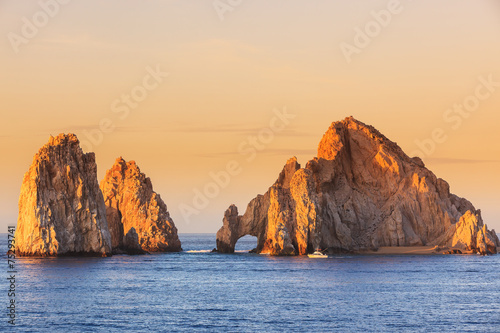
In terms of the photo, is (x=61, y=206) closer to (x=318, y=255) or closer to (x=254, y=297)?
(x=318, y=255)

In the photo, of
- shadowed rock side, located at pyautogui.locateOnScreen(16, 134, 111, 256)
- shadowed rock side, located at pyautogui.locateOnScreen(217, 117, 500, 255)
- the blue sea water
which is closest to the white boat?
shadowed rock side, located at pyautogui.locateOnScreen(217, 117, 500, 255)

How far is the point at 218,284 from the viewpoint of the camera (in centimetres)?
9544

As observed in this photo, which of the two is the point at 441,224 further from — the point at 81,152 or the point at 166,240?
the point at 81,152

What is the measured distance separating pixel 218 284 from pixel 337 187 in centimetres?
7657

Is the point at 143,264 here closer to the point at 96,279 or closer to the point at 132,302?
the point at 96,279

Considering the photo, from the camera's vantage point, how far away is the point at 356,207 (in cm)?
16525

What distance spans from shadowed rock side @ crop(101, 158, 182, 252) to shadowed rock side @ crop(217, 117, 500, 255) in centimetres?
1131

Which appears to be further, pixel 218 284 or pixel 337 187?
pixel 337 187

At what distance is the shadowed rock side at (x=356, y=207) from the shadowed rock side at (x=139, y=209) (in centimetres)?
1131

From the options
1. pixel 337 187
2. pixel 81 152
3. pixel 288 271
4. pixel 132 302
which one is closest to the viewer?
pixel 132 302

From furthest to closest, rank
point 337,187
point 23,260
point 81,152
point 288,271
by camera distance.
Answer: point 337,187
point 81,152
point 23,260
point 288,271

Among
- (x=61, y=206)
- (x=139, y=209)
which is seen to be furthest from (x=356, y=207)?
(x=61, y=206)

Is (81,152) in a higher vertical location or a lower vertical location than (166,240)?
higher

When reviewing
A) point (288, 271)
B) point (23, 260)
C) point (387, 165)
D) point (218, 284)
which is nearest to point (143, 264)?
point (23, 260)
